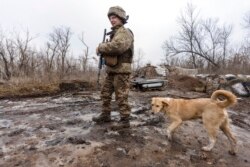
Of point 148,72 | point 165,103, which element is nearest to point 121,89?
point 165,103

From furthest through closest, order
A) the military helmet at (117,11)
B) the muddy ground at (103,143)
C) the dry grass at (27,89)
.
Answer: the dry grass at (27,89), the military helmet at (117,11), the muddy ground at (103,143)

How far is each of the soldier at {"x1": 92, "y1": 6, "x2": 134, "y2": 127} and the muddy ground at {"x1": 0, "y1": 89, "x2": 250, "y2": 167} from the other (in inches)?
24.7

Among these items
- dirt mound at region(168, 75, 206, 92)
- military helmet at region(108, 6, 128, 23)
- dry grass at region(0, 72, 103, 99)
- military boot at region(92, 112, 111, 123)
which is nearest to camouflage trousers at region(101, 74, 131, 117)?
military boot at region(92, 112, 111, 123)

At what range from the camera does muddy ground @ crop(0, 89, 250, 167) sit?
14.5ft

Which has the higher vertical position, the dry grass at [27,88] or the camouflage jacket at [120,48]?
the camouflage jacket at [120,48]

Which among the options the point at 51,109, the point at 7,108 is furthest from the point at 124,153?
the point at 7,108

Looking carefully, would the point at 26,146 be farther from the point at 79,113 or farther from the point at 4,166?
the point at 79,113

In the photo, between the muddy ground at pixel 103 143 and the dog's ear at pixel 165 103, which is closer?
the muddy ground at pixel 103 143

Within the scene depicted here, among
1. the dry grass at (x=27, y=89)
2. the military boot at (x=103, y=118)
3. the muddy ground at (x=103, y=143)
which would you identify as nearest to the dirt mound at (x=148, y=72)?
the dry grass at (x=27, y=89)

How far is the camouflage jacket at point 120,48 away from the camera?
17.7ft

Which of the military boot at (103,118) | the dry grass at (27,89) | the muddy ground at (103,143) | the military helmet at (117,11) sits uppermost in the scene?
the military helmet at (117,11)

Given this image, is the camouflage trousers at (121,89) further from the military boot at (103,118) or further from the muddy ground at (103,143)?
the military boot at (103,118)

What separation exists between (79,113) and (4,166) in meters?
3.79

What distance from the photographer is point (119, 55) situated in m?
5.66
